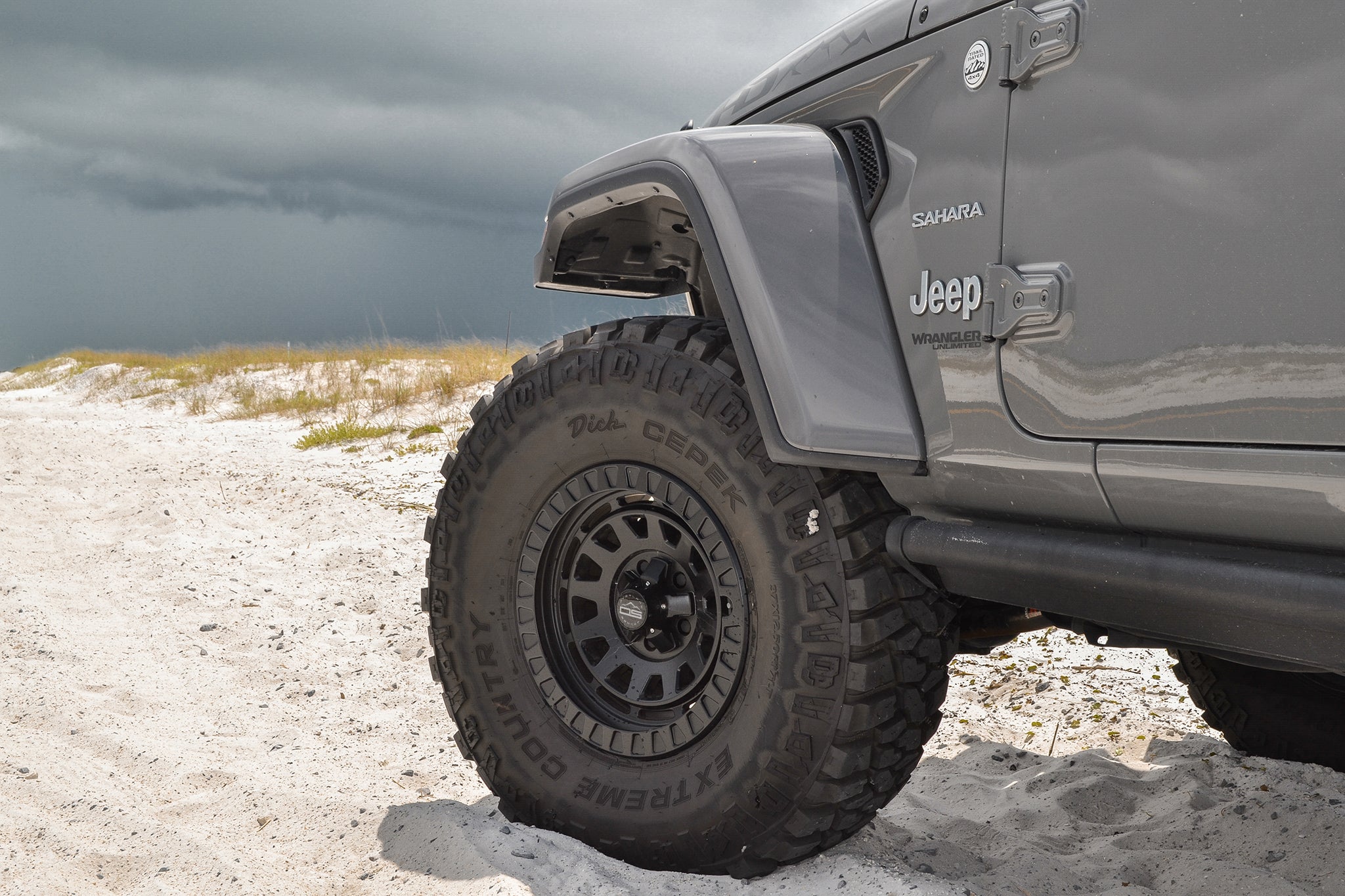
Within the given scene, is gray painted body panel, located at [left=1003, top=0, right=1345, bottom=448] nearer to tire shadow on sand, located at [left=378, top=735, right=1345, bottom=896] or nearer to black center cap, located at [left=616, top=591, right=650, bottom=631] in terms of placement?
black center cap, located at [left=616, top=591, right=650, bottom=631]

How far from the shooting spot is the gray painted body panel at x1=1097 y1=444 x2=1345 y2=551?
147 centimetres

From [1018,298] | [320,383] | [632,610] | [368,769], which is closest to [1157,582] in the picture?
[1018,298]

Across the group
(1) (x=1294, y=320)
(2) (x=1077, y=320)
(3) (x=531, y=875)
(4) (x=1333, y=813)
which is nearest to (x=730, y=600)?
(3) (x=531, y=875)

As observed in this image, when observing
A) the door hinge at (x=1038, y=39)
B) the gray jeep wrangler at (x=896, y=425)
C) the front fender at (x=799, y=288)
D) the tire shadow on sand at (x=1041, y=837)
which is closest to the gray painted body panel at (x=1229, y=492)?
the gray jeep wrangler at (x=896, y=425)

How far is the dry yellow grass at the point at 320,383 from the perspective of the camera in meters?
10.3

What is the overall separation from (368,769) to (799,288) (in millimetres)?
2002

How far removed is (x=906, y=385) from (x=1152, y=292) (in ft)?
1.69

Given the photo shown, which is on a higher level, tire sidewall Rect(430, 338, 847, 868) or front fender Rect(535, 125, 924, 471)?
front fender Rect(535, 125, 924, 471)

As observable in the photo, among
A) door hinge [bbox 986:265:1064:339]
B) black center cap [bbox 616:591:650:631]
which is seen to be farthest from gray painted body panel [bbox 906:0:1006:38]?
black center cap [bbox 616:591:650:631]

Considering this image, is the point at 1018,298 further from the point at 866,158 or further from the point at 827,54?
the point at 827,54

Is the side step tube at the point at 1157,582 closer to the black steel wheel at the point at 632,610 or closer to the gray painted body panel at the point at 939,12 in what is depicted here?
the black steel wheel at the point at 632,610

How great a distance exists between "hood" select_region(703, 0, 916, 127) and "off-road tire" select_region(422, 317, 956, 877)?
2.03 feet

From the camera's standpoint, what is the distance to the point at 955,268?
1903mm

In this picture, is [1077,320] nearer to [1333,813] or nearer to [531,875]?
[531,875]
